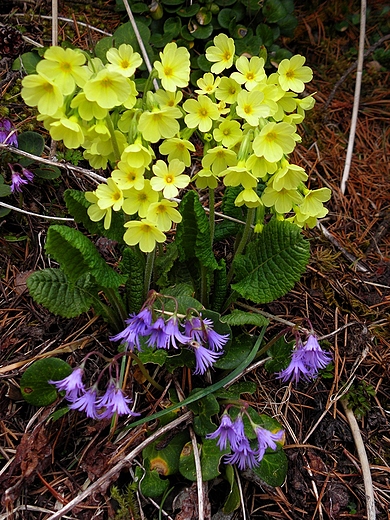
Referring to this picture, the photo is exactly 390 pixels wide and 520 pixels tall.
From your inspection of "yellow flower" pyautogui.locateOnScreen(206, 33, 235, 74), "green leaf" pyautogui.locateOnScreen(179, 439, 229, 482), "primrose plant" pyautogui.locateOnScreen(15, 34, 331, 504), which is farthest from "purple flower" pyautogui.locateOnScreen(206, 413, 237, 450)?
"yellow flower" pyautogui.locateOnScreen(206, 33, 235, 74)

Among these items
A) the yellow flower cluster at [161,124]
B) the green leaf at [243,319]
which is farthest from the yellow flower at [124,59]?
the green leaf at [243,319]

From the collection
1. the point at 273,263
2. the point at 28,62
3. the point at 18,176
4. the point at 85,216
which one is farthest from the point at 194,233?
the point at 28,62

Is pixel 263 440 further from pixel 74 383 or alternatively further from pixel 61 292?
pixel 61 292

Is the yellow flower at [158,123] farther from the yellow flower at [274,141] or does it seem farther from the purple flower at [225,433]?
the purple flower at [225,433]

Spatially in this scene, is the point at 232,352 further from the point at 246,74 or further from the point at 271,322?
the point at 246,74

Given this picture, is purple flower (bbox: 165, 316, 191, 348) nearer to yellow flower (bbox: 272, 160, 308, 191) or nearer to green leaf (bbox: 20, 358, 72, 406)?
green leaf (bbox: 20, 358, 72, 406)

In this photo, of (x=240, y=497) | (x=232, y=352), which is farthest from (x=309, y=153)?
(x=240, y=497)
